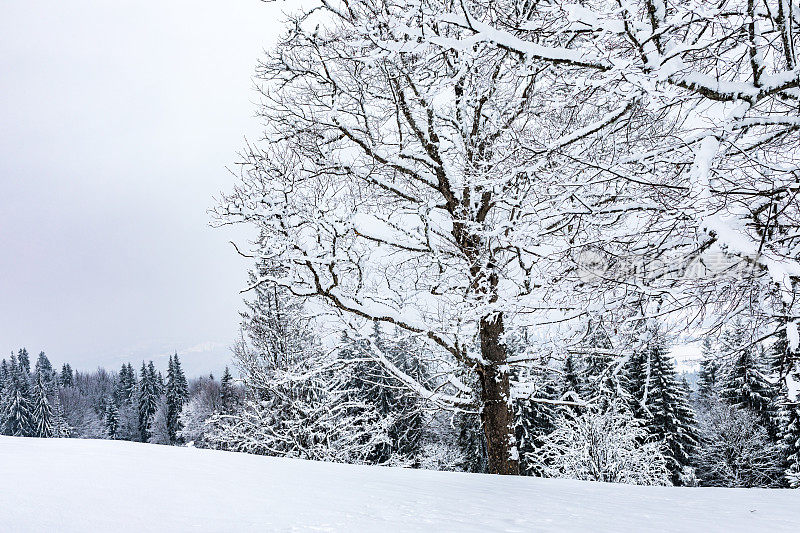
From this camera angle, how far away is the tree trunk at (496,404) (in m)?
6.09

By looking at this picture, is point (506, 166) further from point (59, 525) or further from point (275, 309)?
point (275, 309)

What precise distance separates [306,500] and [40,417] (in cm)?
6469

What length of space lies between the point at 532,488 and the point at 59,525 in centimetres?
289

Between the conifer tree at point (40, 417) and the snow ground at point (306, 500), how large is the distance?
199ft

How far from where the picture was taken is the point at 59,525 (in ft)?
5.09

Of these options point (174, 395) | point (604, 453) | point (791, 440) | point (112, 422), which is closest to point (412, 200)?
point (604, 453)

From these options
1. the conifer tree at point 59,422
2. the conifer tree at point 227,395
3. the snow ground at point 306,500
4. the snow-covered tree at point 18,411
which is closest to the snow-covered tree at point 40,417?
the snow-covered tree at point 18,411

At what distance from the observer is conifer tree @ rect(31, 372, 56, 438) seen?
51.4 meters

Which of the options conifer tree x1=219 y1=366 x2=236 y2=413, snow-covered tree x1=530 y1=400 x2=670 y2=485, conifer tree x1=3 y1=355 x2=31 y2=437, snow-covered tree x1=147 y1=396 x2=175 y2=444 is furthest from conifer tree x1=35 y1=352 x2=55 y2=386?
snow-covered tree x1=530 y1=400 x2=670 y2=485

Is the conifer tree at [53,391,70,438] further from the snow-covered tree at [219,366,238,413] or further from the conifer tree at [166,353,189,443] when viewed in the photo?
the snow-covered tree at [219,366,238,413]

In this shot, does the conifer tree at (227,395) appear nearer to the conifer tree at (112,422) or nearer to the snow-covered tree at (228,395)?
the snow-covered tree at (228,395)

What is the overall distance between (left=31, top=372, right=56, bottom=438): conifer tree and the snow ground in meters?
60.7

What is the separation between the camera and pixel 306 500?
233 cm

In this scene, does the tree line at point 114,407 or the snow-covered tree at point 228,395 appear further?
the tree line at point 114,407
